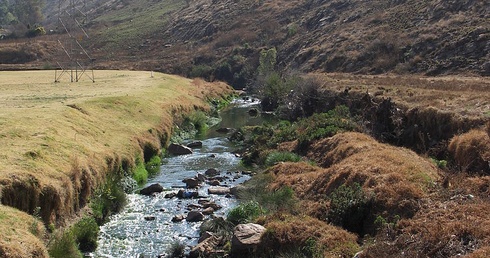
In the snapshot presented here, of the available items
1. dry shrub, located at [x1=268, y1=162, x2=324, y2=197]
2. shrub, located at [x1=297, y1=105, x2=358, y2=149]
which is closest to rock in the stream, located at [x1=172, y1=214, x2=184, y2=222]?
dry shrub, located at [x1=268, y1=162, x2=324, y2=197]

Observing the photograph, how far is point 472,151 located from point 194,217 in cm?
1498

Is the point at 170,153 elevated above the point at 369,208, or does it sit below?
below

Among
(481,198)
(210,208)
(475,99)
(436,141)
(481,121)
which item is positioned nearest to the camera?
(481,198)

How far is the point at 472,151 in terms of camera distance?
25859 millimetres

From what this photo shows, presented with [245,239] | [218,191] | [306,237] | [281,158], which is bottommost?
[218,191]

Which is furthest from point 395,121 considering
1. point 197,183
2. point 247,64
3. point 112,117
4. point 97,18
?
point 97,18

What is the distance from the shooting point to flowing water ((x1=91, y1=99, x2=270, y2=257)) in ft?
73.7

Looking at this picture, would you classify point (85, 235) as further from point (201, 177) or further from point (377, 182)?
point (377, 182)

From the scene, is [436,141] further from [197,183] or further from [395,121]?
[197,183]

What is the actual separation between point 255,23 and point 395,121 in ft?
343

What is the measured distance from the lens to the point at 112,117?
4019cm

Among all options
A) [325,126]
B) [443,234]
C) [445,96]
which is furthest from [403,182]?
[445,96]

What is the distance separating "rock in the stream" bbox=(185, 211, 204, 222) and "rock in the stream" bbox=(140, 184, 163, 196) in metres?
5.13

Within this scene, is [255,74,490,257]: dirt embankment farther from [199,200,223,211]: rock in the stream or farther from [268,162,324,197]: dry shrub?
[199,200,223,211]: rock in the stream
